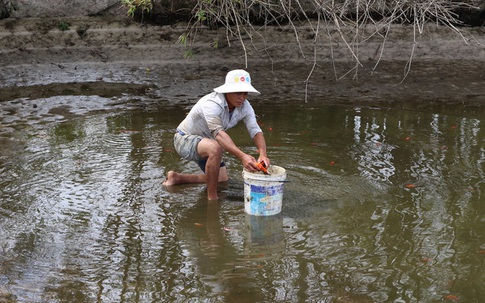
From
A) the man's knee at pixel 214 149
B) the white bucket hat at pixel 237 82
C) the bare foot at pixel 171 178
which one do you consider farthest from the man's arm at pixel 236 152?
the bare foot at pixel 171 178

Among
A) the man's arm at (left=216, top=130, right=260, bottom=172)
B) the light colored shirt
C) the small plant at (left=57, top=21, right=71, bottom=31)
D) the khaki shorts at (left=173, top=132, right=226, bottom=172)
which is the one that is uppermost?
the small plant at (left=57, top=21, right=71, bottom=31)

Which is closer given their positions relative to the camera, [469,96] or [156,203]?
[156,203]

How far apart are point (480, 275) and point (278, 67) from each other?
6.84 metres

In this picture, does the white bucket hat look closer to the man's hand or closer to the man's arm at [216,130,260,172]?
the man's arm at [216,130,260,172]

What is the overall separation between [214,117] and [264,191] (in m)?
0.80

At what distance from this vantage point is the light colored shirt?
6039mm

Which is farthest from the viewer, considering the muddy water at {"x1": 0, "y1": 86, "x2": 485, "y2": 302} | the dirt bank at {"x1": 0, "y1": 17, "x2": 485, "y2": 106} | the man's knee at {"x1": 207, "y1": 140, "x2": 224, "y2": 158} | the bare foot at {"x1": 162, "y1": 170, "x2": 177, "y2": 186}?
the dirt bank at {"x1": 0, "y1": 17, "x2": 485, "y2": 106}

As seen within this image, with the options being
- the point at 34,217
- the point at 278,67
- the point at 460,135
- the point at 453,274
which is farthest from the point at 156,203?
the point at 278,67

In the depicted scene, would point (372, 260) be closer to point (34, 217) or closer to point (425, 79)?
point (34, 217)

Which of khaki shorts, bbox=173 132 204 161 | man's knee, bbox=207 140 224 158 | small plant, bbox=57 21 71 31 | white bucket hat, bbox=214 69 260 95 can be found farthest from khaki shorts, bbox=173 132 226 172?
small plant, bbox=57 21 71 31

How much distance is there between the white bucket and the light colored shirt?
56 centimetres

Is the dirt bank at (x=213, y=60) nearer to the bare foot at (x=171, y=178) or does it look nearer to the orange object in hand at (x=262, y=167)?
the bare foot at (x=171, y=178)

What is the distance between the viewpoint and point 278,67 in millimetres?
11195

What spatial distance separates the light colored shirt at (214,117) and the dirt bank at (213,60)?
380 centimetres
